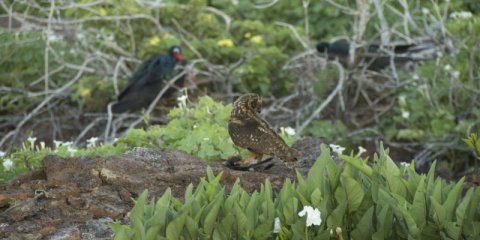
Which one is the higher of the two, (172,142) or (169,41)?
(172,142)

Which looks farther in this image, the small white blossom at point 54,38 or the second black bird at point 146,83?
the small white blossom at point 54,38

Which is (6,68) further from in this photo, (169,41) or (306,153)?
(306,153)

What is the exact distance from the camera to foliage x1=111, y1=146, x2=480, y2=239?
301 centimetres

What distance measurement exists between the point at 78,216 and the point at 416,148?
5.43 meters

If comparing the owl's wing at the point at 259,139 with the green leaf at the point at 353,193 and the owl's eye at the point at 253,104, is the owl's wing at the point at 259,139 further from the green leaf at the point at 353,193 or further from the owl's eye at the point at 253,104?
the green leaf at the point at 353,193

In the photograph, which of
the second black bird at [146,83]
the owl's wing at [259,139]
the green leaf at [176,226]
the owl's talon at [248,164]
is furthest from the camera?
the second black bird at [146,83]

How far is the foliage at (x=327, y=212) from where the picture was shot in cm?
301

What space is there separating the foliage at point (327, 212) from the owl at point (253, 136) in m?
0.99

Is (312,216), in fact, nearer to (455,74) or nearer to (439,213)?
(439,213)

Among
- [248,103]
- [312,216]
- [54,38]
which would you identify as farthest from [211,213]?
[54,38]

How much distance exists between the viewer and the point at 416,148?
852 cm

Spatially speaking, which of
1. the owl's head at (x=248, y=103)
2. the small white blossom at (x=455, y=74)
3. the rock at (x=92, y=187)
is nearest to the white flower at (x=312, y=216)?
the rock at (x=92, y=187)

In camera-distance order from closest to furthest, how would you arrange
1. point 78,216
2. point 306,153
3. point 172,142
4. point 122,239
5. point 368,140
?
point 122,239, point 78,216, point 306,153, point 172,142, point 368,140

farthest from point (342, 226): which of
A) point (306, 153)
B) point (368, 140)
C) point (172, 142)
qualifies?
point (368, 140)
